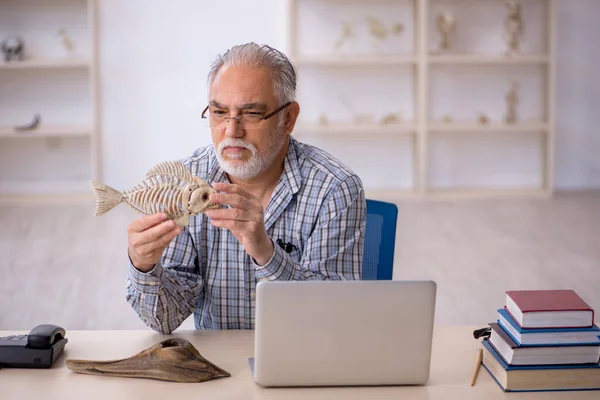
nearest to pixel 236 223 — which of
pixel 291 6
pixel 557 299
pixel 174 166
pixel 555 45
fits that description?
pixel 174 166

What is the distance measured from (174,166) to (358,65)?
17.0ft

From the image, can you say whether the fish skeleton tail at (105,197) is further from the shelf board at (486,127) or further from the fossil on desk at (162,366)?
the shelf board at (486,127)

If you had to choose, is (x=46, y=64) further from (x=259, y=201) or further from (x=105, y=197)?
(x=105, y=197)

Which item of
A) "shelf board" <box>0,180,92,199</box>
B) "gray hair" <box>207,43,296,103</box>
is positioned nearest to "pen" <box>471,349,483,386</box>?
"gray hair" <box>207,43,296,103</box>

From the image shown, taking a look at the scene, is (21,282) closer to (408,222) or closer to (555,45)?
(408,222)

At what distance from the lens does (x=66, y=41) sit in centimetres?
670

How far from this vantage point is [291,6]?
21.7ft

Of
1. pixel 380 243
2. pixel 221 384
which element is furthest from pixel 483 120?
pixel 221 384

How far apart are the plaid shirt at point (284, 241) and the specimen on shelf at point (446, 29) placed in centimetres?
465

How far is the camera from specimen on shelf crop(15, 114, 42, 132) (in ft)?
21.5

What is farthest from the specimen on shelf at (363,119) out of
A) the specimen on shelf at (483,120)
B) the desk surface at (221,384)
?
the desk surface at (221,384)

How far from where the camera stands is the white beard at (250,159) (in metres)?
2.22

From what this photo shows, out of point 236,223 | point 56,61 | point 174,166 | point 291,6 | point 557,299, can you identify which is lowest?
point 557,299

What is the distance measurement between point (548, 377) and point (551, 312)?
0.41 feet
